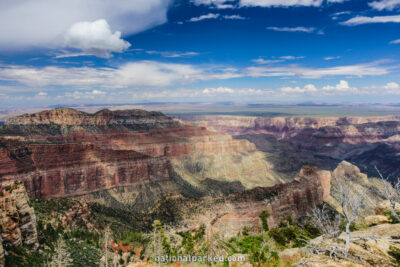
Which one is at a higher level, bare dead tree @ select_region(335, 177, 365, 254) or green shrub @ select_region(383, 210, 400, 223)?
bare dead tree @ select_region(335, 177, 365, 254)

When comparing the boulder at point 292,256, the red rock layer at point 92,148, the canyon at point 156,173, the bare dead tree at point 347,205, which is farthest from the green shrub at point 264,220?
the red rock layer at point 92,148

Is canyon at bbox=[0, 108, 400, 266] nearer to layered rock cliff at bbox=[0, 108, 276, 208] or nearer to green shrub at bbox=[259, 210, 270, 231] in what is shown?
layered rock cliff at bbox=[0, 108, 276, 208]

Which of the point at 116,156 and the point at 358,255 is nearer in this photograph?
the point at 358,255

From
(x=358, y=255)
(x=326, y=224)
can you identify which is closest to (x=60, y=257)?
(x=358, y=255)

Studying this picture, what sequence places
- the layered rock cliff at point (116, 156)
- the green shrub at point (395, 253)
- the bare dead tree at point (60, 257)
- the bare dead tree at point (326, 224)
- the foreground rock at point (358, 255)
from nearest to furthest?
the foreground rock at point (358, 255) < the green shrub at point (395, 253) < the bare dead tree at point (326, 224) < the bare dead tree at point (60, 257) < the layered rock cliff at point (116, 156)

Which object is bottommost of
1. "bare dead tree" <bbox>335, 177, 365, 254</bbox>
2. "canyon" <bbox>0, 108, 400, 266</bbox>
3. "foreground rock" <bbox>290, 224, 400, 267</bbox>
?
"canyon" <bbox>0, 108, 400, 266</bbox>

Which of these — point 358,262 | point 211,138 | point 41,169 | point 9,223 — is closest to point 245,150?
point 211,138

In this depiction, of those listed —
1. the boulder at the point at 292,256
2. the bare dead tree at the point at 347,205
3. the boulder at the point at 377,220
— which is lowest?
the boulder at the point at 292,256

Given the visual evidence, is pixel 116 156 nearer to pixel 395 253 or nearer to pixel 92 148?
pixel 92 148

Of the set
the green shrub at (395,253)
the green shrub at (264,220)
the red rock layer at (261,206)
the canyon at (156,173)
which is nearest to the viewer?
the green shrub at (395,253)

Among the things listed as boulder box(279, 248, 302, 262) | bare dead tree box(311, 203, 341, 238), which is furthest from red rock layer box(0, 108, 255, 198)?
bare dead tree box(311, 203, 341, 238)

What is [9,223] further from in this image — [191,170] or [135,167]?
[191,170]

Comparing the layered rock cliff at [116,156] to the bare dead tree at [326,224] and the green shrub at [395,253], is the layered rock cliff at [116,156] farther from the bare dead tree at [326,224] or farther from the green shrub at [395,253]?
the green shrub at [395,253]
